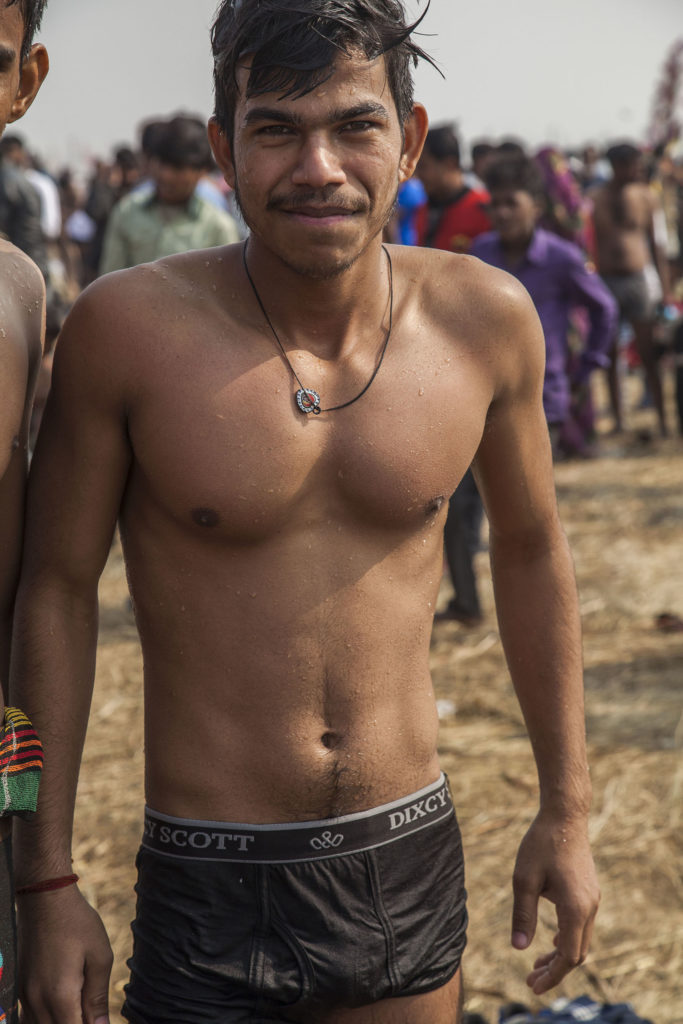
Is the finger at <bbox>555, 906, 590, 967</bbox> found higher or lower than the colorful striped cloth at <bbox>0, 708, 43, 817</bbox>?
lower

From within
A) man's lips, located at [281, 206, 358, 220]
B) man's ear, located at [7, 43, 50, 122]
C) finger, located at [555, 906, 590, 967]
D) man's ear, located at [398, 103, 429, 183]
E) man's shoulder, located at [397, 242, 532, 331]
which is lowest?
finger, located at [555, 906, 590, 967]

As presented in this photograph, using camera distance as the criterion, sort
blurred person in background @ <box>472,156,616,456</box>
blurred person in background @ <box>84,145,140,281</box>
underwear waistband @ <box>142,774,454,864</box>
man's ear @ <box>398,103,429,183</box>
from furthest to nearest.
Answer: blurred person in background @ <box>84,145,140,281</box>, blurred person in background @ <box>472,156,616,456</box>, man's ear @ <box>398,103,429,183</box>, underwear waistband @ <box>142,774,454,864</box>

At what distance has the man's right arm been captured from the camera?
71.2 inches

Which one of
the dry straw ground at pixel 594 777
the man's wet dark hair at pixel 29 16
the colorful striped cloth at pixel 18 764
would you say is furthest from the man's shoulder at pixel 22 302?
the dry straw ground at pixel 594 777

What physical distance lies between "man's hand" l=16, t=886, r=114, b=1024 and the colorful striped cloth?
0.21m

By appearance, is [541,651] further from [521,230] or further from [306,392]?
[521,230]

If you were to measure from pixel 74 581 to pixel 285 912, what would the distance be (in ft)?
2.06

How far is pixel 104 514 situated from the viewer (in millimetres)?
1873

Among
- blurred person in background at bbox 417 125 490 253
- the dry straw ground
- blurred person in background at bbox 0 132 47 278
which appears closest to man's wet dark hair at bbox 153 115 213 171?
blurred person in background at bbox 417 125 490 253

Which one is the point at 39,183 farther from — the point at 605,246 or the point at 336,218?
the point at 336,218

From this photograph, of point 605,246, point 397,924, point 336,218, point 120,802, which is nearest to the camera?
point 336,218

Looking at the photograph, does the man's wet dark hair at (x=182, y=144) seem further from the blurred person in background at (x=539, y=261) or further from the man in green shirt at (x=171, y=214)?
the blurred person in background at (x=539, y=261)

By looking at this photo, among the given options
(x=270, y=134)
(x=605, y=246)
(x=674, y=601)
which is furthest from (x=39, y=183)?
(x=270, y=134)

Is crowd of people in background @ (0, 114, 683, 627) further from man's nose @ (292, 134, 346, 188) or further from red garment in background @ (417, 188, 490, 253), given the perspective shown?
man's nose @ (292, 134, 346, 188)
